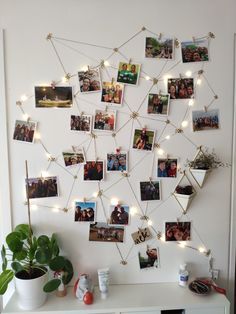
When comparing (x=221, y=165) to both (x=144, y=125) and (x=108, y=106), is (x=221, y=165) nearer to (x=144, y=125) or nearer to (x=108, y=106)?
(x=144, y=125)

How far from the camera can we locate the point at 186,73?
1669mm

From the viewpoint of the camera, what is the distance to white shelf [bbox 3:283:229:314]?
1554 millimetres

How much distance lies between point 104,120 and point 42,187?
52 centimetres

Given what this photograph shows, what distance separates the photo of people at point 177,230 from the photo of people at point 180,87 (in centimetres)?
74

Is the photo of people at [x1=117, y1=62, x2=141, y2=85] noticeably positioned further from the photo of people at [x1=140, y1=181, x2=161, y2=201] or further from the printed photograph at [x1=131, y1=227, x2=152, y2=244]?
the printed photograph at [x1=131, y1=227, x2=152, y2=244]

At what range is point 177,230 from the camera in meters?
1.75

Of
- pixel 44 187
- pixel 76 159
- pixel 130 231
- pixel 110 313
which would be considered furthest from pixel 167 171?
pixel 110 313

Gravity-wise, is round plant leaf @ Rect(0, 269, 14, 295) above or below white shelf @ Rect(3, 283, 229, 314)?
above

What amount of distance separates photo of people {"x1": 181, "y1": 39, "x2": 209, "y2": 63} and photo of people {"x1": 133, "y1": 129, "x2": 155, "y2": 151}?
45 cm

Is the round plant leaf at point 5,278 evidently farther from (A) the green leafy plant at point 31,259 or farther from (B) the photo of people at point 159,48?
(B) the photo of people at point 159,48

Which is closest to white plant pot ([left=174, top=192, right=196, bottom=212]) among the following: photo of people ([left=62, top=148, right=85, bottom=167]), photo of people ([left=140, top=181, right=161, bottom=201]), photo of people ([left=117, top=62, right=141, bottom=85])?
photo of people ([left=140, top=181, right=161, bottom=201])

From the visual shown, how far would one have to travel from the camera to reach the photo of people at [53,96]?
1638 millimetres

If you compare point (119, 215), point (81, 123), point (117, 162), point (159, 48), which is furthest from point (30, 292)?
point (159, 48)

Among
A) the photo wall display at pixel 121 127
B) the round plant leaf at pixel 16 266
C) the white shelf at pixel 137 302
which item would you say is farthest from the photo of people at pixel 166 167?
the round plant leaf at pixel 16 266
